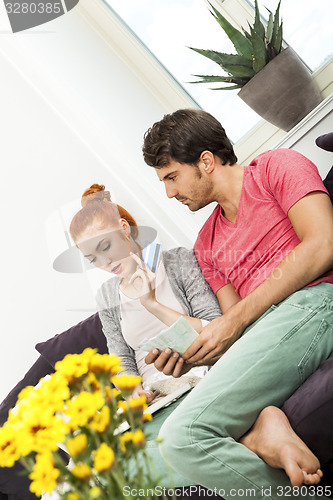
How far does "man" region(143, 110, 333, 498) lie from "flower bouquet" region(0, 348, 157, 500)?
0.40m

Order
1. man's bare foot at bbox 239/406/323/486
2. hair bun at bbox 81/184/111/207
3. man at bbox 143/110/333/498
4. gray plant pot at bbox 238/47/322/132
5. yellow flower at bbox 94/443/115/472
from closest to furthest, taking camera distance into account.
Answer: yellow flower at bbox 94/443/115/472
man's bare foot at bbox 239/406/323/486
man at bbox 143/110/333/498
hair bun at bbox 81/184/111/207
gray plant pot at bbox 238/47/322/132

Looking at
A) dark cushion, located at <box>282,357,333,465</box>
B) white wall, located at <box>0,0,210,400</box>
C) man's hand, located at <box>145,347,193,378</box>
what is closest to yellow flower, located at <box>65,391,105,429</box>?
dark cushion, located at <box>282,357,333,465</box>

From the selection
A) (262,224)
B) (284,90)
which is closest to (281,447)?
(262,224)

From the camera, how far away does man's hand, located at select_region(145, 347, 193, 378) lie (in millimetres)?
1174

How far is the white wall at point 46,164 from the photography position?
209cm

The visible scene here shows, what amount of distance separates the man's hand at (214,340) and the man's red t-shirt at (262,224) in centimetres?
15

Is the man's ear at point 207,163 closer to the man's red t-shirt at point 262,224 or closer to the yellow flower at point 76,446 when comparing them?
the man's red t-shirt at point 262,224

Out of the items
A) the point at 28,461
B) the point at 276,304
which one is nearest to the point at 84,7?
the point at 276,304

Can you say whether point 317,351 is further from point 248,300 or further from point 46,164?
point 46,164

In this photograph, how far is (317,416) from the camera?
90 cm

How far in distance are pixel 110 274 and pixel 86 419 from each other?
1071 mm

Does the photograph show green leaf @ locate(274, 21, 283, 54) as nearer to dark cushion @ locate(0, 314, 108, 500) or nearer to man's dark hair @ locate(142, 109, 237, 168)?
man's dark hair @ locate(142, 109, 237, 168)

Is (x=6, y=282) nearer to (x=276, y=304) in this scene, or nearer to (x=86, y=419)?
(x=276, y=304)

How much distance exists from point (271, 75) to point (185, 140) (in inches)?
22.7
